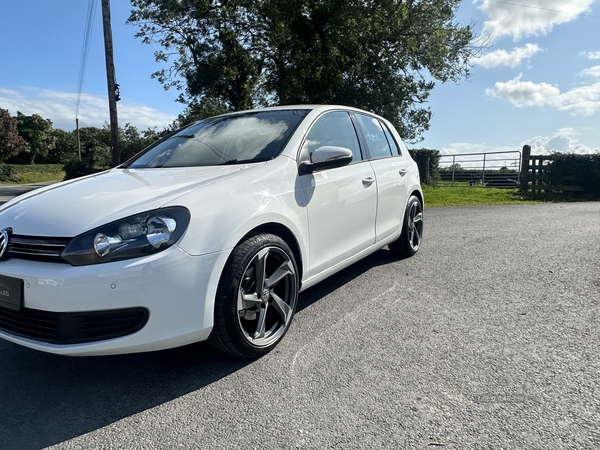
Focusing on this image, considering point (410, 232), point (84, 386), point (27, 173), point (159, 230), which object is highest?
point (159, 230)

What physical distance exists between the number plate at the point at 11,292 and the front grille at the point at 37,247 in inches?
5.4

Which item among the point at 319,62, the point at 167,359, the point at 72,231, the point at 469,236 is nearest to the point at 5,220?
the point at 72,231

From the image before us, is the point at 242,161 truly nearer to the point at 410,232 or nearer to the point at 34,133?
the point at 410,232

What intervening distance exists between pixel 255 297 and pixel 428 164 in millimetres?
18631

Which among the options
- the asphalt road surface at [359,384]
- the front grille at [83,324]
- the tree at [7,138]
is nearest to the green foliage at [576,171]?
the asphalt road surface at [359,384]

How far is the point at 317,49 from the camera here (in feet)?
46.4

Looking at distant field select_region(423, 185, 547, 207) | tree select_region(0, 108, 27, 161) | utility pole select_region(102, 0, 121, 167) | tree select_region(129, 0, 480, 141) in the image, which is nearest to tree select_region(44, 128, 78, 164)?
tree select_region(0, 108, 27, 161)

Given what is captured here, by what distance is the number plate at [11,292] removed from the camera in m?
2.28

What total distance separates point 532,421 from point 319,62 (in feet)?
44.8

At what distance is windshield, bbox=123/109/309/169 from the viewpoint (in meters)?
3.29

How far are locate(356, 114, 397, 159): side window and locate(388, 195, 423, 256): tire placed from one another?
2.38ft

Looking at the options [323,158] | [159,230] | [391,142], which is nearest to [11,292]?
[159,230]

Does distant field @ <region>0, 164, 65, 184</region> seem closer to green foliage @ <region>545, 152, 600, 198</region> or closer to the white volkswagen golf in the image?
green foliage @ <region>545, 152, 600, 198</region>

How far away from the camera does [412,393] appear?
2326 mm
